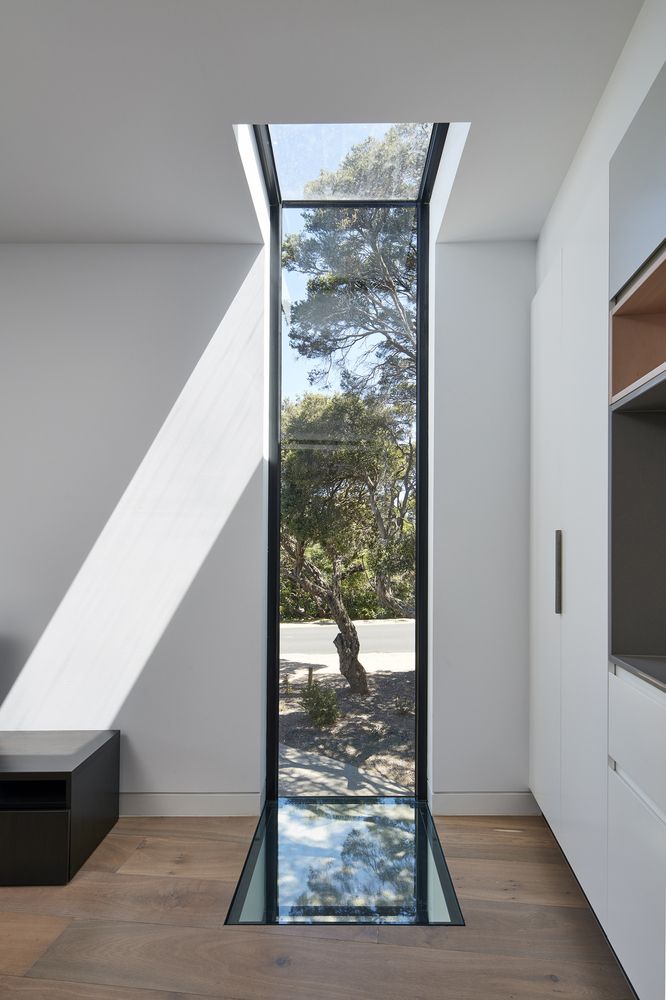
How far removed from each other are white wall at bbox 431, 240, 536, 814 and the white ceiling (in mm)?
398

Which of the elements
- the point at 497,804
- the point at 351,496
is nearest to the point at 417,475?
the point at 351,496

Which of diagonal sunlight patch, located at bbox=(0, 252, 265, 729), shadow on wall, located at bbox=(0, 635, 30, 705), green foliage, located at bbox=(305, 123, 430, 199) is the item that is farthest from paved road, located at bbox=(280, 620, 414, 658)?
green foliage, located at bbox=(305, 123, 430, 199)

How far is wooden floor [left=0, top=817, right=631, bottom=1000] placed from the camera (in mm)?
1906

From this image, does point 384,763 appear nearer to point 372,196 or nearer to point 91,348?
point 91,348

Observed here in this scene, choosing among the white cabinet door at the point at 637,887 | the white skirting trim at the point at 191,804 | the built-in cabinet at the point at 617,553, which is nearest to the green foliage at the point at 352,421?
the white skirting trim at the point at 191,804

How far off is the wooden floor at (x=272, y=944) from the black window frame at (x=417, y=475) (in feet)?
1.93

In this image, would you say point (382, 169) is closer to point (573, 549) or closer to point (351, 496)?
point (351, 496)

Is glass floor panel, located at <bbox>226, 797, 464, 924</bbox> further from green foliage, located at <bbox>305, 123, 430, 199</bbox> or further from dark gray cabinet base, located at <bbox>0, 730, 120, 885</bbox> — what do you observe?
green foliage, located at <bbox>305, 123, 430, 199</bbox>

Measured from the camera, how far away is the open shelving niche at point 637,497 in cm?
184

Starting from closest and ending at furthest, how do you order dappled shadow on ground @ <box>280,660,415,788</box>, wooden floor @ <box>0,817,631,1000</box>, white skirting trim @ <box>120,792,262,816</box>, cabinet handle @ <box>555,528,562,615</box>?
wooden floor @ <box>0,817,631,1000</box>, cabinet handle @ <box>555,528,562,615</box>, white skirting trim @ <box>120,792,262,816</box>, dappled shadow on ground @ <box>280,660,415,788</box>

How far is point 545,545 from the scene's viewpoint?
8.89ft

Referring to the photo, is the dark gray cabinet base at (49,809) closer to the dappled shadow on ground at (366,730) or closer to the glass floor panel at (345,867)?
the glass floor panel at (345,867)

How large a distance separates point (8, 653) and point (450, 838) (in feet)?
6.52

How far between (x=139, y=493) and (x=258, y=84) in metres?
1.69
